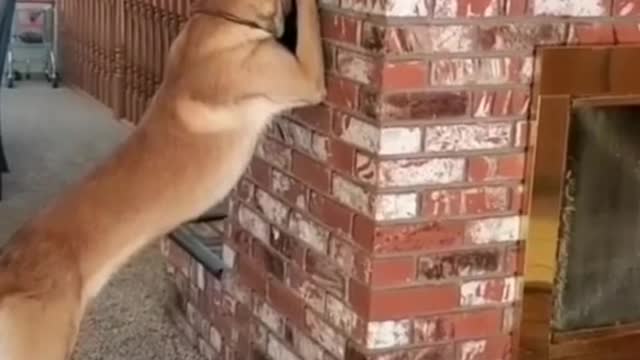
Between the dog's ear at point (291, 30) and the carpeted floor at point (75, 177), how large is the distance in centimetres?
122

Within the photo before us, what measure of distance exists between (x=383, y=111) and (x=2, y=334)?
0.91 meters

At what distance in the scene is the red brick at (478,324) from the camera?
96.9 inches

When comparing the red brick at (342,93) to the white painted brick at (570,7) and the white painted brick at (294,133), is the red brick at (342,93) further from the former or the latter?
the white painted brick at (570,7)

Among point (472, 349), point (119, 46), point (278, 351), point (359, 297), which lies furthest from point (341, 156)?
point (119, 46)

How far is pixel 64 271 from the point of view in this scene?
7.95ft

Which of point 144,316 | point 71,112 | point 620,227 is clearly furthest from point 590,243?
point 71,112

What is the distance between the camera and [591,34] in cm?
244

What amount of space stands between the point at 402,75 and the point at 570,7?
16.4 inches

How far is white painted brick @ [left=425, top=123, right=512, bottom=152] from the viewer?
233 centimetres

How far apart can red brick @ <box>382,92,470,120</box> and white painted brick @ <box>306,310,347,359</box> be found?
1.71 ft

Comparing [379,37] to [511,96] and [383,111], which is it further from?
[511,96]

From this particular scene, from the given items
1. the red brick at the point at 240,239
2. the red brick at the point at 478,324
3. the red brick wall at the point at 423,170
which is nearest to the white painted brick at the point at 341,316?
the red brick wall at the point at 423,170

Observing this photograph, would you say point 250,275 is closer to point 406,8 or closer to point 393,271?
point 393,271

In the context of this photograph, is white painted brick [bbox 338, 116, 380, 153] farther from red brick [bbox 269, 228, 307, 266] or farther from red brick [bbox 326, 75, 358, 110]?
red brick [bbox 269, 228, 307, 266]
